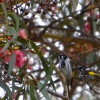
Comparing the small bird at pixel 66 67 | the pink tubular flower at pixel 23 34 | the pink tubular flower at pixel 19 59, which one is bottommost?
the small bird at pixel 66 67

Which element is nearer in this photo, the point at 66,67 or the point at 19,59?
the point at 19,59

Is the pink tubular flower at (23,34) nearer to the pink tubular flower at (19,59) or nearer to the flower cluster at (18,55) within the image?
the flower cluster at (18,55)

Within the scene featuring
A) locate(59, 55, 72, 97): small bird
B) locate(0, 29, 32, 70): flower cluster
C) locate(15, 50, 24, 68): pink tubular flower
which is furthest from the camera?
locate(59, 55, 72, 97): small bird

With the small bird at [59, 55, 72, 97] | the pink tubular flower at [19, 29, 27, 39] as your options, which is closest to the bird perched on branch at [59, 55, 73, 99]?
the small bird at [59, 55, 72, 97]

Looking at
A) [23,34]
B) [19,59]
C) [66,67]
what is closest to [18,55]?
[19,59]

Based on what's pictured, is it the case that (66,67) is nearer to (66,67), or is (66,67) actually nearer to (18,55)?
(66,67)

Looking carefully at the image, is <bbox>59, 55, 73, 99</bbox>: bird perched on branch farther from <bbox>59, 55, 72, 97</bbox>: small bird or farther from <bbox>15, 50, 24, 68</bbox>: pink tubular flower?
<bbox>15, 50, 24, 68</bbox>: pink tubular flower

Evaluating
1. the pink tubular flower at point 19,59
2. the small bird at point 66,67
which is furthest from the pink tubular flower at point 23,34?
the small bird at point 66,67

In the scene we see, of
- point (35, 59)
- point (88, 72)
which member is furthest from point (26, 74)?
point (35, 59)

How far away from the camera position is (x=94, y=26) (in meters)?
3.01

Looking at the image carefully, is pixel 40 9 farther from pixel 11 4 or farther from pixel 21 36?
pixel 21 36

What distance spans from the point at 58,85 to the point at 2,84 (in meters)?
1.88

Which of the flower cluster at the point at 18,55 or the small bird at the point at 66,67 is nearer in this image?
the flower cluster at the point at 18,55

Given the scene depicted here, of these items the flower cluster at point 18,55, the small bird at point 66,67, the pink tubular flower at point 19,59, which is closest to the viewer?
the flower cluster at point 18,55
